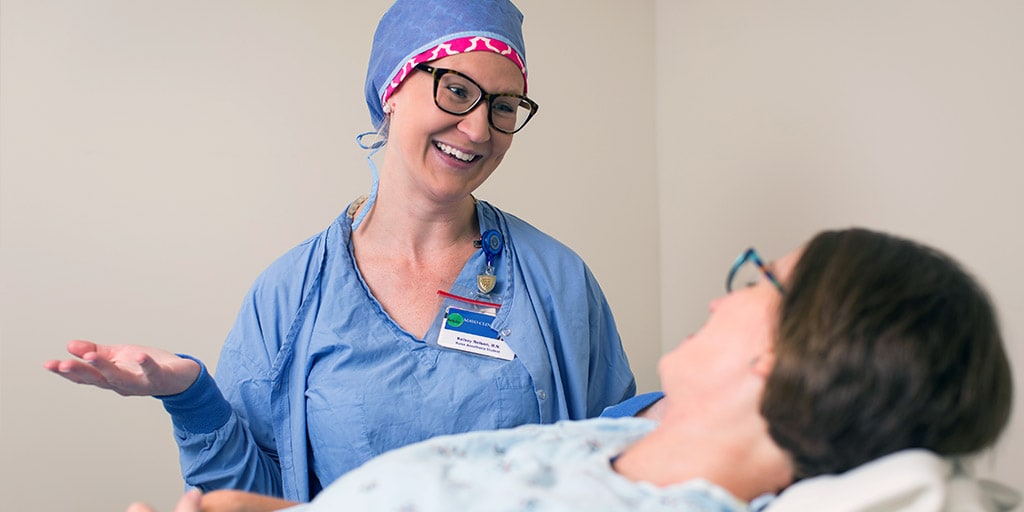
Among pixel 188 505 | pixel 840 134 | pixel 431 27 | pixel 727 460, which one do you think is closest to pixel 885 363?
pixel 727 460

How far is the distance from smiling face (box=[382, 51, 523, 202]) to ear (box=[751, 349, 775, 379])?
797mm

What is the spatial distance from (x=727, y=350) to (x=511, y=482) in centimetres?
32

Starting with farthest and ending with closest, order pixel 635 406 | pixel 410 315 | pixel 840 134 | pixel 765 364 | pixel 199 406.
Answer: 1. pixel 840 134
2. pixel 410 315
3. pixel 635 406
4. pixel 199 406
5. pixel 765 364

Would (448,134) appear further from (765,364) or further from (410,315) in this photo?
(765,364)

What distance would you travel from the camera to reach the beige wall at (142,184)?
222 centimetres

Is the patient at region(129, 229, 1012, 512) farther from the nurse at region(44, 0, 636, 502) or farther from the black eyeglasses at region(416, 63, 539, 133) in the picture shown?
the black eyeglasses at region(416, 63, 539, 133)

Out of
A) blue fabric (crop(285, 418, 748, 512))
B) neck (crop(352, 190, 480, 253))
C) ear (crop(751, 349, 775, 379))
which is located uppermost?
neck (crop(352, 190, 480, 253))

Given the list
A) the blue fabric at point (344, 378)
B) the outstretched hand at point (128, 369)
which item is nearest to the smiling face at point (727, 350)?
the blue fabric at point (344, 378)

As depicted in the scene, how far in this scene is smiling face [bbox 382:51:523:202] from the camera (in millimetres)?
1618

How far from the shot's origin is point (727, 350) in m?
1.04

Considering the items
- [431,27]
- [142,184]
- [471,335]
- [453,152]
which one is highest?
[431,27]

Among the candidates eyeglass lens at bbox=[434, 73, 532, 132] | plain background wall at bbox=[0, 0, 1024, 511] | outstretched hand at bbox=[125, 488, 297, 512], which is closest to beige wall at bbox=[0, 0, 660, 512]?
plain background wall at bbox=[0, 0, 1024, 511]

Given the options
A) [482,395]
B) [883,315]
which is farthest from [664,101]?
[883,315]

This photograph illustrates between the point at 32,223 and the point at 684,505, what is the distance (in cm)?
198
